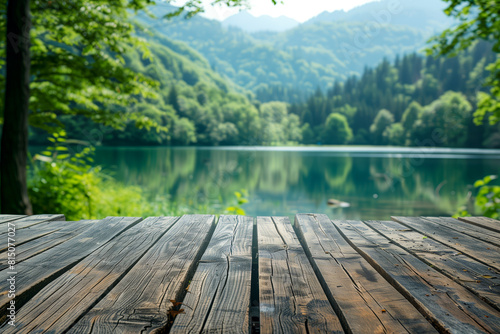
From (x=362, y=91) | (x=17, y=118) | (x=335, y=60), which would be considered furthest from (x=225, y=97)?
(x=17, y=118)

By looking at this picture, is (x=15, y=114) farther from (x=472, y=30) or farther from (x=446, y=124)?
(x=446, y=124)

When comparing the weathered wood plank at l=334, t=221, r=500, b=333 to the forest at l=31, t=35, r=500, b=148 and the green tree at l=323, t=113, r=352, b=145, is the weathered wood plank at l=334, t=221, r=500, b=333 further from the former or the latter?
the green tree at l=323, t=113, r=352, b=145

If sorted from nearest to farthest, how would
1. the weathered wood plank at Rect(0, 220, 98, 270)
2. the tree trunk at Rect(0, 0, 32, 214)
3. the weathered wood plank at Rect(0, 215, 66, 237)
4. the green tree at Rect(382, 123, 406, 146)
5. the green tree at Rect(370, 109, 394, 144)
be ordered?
1. the weathered wood plank at Rect(0, 220, 98, 270)
2. the weathered wood plank at Rect(0, 215, 66, 237)
3. the tree trunk at Rect(0, 0, 32, 214)
4. the green tree at Rect(382, 123, 406, 146)
5. the green tree at Rect(370, 109, 394, 144)

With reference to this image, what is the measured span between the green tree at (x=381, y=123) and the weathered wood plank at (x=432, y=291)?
10146 cm

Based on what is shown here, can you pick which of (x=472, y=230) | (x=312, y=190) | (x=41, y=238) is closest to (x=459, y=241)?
(x=472, y=230)

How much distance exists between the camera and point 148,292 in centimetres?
148

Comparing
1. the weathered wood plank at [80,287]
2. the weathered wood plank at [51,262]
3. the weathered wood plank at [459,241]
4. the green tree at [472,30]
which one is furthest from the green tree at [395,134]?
the weathered wood plank at [80,287]

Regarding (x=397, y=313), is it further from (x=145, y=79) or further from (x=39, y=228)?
(x=145, y=79)

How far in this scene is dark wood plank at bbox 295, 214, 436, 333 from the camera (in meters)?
1.24

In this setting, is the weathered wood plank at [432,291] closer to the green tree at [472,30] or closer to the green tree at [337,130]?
the green tree at [472,30]

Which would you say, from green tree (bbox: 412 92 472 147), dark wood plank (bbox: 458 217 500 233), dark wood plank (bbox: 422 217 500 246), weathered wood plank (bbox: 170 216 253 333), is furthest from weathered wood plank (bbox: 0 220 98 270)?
green tree (bbox: 412 92 472 147)

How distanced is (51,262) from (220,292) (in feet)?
3.32

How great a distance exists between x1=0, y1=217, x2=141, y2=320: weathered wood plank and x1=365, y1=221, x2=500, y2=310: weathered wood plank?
6.48ft

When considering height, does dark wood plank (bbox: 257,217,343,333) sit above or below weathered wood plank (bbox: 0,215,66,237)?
above
